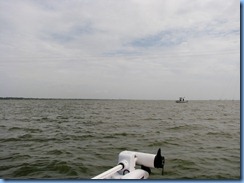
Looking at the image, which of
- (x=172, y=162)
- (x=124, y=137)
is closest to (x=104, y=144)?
(x=124, y=137)

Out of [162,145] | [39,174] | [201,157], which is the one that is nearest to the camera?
[39,174]

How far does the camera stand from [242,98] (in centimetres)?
367

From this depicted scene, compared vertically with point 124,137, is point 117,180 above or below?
above

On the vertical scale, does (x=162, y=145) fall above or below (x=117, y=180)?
below

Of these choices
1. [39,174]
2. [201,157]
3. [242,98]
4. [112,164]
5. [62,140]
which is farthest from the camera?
[62,140]

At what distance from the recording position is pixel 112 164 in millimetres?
6531

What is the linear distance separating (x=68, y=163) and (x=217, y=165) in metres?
4.03

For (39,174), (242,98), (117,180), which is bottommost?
(39,174)

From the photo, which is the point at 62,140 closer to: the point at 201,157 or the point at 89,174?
the point at 89,174

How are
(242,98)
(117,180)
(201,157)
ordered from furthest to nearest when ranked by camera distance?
1. (201,157)
2. (242,98)
3. (117,180)

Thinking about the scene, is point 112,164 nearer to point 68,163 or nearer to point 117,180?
point 68,163

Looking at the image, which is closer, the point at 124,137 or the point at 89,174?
the point at 89,174

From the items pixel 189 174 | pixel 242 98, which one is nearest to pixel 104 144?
pixel 189 174

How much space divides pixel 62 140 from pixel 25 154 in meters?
2.64
